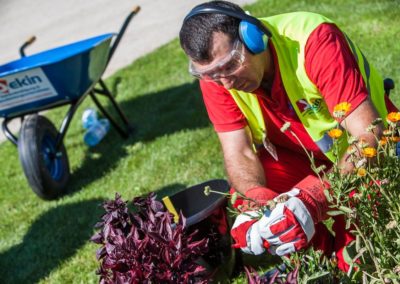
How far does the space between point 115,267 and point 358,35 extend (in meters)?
4.18

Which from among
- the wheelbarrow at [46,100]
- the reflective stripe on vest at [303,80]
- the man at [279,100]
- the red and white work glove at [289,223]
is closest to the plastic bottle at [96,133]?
the wheelbarrow at [46,100]

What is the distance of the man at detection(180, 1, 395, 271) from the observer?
2.25 meters

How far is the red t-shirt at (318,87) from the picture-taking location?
243cm

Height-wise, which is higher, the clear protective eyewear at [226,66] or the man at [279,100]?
the clear protective eyewear at [226,66]

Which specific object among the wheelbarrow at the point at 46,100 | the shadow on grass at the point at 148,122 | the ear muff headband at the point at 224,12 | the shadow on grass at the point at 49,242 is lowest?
the shadow on grass at the point at 148,122

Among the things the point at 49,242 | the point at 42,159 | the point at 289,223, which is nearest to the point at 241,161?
the point at 289,223

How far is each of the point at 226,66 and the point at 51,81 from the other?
93.3 inches

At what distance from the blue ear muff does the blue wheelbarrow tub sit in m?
2.29

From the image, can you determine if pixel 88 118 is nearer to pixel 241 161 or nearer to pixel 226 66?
pixel 241 161

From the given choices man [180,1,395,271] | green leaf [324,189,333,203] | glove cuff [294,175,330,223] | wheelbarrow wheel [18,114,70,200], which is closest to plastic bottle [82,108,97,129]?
wheelbarrow wheel [18,114,70,200]

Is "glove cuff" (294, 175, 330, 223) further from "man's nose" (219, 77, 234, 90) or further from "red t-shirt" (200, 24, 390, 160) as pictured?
"man's nose" (219, 77, 234, 90)

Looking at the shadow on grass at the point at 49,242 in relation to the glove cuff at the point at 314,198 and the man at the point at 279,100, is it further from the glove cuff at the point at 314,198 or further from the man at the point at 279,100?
the glove cuff at the point at 314,198

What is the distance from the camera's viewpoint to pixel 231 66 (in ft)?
8.00

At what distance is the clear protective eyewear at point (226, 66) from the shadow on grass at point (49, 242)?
181 centimetres
